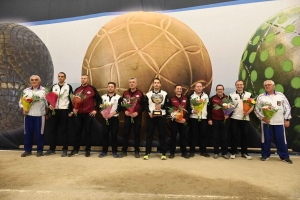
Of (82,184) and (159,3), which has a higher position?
(159,3)

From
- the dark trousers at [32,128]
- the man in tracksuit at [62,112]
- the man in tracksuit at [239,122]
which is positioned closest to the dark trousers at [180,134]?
the man in tracksuit at [239,122]

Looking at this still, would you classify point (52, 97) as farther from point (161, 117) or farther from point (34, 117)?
point (161, 117)

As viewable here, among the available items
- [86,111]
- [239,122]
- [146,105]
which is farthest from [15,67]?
[239,122]

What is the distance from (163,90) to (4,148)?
3188 mm

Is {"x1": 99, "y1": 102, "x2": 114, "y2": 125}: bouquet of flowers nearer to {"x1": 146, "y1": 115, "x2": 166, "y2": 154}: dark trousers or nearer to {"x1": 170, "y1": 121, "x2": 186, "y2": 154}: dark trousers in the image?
{"x1": 146, "y1": 115, "x2": 166, "y2": 154}: dark trousers

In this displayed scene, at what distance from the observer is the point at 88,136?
3.63m

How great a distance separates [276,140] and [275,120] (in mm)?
313

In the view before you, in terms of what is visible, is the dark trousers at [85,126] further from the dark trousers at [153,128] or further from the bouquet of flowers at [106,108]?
the dark trousers at [153,128]

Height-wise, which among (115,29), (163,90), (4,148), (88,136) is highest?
(115,29)

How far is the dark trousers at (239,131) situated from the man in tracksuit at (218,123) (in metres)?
0.11

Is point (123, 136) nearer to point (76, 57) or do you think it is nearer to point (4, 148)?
point (76, 57)

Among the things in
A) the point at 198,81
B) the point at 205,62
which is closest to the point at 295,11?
the point at 205,62

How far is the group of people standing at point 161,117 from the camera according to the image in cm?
346

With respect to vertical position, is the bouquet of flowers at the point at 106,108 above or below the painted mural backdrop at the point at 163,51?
below
